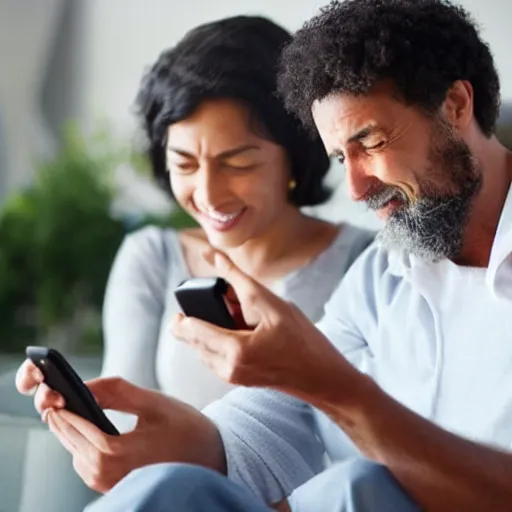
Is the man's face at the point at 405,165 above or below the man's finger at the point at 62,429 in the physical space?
above

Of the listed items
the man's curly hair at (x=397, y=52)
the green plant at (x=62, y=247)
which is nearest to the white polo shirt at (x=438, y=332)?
the man's curly hair at (x=397, y=52)

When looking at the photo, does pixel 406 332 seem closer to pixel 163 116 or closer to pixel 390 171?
pixel 390 171

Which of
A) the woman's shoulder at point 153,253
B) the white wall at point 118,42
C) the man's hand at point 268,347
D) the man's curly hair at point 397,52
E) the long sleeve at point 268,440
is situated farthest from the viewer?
the white wall at point 118,42

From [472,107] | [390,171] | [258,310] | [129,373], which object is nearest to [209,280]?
[258,310]

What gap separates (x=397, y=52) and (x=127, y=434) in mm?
446

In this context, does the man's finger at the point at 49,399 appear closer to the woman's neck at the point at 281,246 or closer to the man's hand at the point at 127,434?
the man's hand at the point at 127,434

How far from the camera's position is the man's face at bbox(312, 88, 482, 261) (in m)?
0.90

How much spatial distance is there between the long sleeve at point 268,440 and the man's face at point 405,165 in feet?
0.77

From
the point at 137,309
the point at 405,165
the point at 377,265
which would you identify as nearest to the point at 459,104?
the point at 405,165

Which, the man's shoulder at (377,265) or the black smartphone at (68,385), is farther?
the man's shoulder at (377,265)

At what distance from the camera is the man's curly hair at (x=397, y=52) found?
0.87m

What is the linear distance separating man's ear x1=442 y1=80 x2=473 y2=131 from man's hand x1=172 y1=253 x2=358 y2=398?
0.26 meters

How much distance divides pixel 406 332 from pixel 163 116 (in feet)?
1.38

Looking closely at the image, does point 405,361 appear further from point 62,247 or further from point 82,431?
point 62,247
